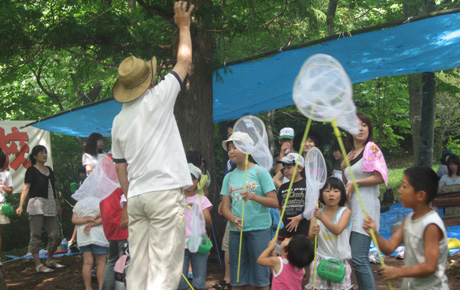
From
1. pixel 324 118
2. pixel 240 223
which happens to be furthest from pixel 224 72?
pixel 324 118

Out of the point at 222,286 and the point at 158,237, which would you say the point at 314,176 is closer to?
the point at 158,237

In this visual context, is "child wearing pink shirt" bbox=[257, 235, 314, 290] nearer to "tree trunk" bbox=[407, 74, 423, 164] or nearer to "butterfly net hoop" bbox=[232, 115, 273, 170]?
"butterfly net hoop" bbox=[232, 115, 273, 170]

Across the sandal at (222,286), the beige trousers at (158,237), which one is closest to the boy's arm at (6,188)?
the sandal at (222,286)

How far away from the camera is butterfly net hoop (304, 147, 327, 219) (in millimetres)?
Result: 3898

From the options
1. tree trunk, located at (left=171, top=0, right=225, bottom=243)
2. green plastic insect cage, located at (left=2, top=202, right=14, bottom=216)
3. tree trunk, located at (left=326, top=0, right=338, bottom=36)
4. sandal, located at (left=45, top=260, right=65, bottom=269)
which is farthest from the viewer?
tree trunk, located at (left=326, top=0, right=338, bottom=36)

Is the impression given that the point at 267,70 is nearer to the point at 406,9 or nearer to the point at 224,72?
the point at 224,72

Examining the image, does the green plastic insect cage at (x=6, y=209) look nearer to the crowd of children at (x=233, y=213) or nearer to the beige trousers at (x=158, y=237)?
the crowd of children at (x=233, y=213)

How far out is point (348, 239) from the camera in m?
4.01

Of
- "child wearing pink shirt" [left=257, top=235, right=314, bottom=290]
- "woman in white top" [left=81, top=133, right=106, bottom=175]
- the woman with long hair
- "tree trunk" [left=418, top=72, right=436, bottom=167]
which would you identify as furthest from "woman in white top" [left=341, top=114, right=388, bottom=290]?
"tree trunk" [left=418, top=72, right=436, bottom=167]

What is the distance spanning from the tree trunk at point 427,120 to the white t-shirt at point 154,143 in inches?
283

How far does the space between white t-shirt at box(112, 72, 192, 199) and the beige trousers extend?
74 mm

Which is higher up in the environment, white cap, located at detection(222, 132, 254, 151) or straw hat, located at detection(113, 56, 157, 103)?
straw hat, located at detection(113, 56, 157, 103)

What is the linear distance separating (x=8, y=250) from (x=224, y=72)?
23.0ft

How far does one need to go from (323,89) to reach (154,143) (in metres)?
1.09
